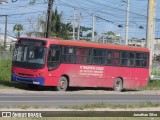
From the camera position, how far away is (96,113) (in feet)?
28.1

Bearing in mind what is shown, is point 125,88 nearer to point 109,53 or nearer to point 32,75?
point 109,53

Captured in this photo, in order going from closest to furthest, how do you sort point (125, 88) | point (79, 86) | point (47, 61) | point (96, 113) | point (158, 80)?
1. point (96, 113)
2. point (47, 61)
3. point (79, 86)
4. point (125, 88)
5. point (158, 80)

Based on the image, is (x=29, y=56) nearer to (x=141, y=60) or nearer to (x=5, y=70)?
(x=5, y=70)

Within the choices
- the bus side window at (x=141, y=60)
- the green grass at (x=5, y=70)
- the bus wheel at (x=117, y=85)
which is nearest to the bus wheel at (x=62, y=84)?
the bus wheel at (x=117, y=85)

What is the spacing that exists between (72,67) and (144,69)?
269 inches

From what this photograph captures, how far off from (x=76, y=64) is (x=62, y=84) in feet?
4.71

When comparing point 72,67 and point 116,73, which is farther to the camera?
point 116,73

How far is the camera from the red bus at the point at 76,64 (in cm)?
2731

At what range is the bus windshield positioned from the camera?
27062 millimetres

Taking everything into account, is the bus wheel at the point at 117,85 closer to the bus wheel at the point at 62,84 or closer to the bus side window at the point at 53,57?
the bus wheel at the point at 62,84

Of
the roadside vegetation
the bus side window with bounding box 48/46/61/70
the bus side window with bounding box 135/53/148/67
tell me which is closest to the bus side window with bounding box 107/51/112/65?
the bus side window with bounding box 135/53/148/67

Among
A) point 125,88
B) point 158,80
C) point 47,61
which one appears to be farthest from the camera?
point 158,80

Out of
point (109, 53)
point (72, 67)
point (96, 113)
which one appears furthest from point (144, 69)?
point (96, 113)

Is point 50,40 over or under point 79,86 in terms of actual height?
over
